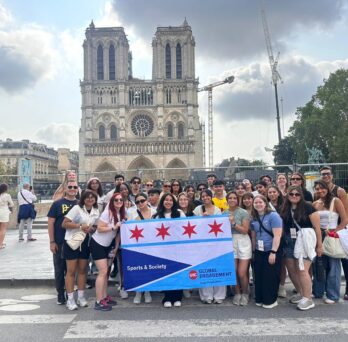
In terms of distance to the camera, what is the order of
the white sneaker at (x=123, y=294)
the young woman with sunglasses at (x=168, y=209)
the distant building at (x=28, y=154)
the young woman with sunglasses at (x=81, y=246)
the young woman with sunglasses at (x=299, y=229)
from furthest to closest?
the distant building at (x=28, y=154) → the white sneaker at (x=123, y=294) → the young woman with sunglasses at (x=168, y=209) → the young woman with sunglasses at (x=81, y=246) → the young woman with sunglasses at (x=299, y=229)

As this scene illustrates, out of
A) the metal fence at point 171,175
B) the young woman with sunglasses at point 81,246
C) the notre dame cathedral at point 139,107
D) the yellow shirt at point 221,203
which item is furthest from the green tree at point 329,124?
the young woman with sunglasses at point 81,246

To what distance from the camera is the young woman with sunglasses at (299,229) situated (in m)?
5.32

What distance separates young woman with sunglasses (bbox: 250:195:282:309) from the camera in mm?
5320

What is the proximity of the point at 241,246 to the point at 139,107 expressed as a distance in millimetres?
60911

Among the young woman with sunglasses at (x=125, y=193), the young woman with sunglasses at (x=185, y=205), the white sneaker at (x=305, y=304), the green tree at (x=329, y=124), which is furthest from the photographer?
the green tree at (x=329, y=124)

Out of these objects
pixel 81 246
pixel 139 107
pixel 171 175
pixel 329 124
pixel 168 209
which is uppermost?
pixel 139 107

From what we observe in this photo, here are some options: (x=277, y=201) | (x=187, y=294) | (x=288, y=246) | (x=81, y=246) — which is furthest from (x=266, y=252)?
→ (x=81, y=246)

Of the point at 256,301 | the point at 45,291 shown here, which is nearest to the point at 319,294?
the point at 256,301

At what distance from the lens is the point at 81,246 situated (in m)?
5.50

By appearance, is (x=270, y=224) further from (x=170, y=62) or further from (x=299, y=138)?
(x=170, y=62)

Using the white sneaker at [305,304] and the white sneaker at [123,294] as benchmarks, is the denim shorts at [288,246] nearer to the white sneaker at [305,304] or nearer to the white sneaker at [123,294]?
the white sneaker at [305,304]

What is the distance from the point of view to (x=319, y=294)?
5.75 metres

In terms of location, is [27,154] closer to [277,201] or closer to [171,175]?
[171,175]

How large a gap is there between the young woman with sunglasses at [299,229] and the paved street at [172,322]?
0.77ft
